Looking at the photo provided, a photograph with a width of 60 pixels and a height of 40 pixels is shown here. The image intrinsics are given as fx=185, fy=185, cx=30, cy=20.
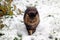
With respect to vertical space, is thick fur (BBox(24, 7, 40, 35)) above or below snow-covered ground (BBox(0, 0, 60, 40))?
above

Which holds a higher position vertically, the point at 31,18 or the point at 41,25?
the point at 31,18

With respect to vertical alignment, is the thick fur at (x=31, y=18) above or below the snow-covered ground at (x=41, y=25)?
above

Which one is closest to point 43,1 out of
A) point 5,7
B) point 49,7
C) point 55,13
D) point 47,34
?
point 49,7

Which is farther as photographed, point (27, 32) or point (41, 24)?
point (41, 24)

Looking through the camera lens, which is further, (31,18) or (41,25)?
(41,25)

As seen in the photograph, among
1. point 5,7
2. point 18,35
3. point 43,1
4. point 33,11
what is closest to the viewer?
point 33,11

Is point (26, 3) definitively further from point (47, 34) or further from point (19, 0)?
point (47, 34)

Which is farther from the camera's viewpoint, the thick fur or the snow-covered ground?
the snow-covered ground

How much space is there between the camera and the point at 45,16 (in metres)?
6.07

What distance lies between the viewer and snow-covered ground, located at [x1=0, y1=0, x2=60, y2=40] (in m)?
4.99

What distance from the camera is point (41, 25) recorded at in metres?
5.48

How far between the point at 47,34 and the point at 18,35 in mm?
794

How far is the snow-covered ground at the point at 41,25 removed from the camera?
4.99m

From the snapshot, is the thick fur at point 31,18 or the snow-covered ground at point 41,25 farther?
the snow-covered ground at point 41,25
